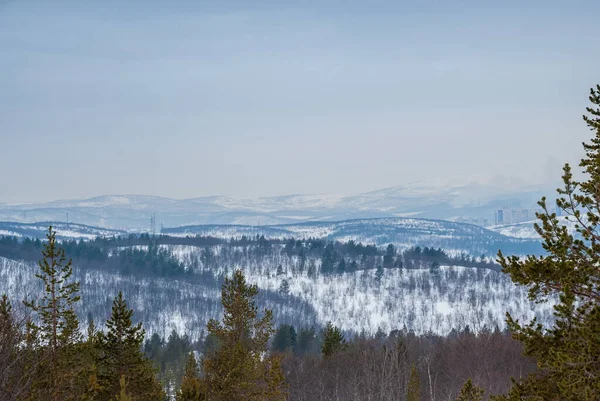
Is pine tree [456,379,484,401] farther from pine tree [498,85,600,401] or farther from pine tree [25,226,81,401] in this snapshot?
pine tree [25,226,81,401]

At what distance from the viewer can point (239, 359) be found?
77.6 feet

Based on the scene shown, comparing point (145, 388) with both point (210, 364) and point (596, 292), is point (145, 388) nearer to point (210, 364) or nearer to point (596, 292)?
point (210, 364)

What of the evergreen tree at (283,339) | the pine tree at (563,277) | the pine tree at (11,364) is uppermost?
the pine tree at (563,277)

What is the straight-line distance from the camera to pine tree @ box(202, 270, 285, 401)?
77.6 ft

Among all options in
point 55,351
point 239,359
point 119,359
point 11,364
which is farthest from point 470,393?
point 55,351

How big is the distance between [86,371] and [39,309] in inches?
112

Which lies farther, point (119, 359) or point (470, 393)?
point (119, 359)

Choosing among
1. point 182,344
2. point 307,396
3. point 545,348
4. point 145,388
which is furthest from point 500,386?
point 182,344

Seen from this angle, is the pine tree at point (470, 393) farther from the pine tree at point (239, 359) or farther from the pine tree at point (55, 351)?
the pine tree at point (55, 351)

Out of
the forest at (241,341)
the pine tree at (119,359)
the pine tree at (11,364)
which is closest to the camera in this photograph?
the forest at (241,341)

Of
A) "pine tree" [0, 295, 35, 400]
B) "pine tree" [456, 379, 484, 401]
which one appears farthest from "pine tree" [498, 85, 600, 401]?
"pine tree" [0, 295, 35, 400]

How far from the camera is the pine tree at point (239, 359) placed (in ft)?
77.6

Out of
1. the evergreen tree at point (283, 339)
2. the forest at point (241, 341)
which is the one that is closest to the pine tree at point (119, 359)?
the forest at point (241, 341)

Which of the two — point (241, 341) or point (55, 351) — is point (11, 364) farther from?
point (241, 341)
